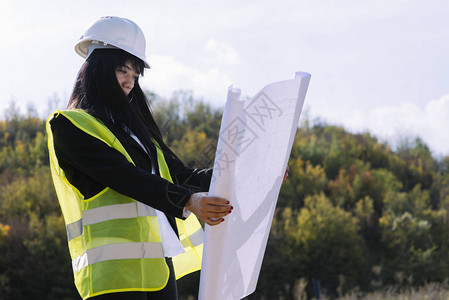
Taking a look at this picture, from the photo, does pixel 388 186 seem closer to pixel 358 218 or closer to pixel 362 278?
pixel 358 218

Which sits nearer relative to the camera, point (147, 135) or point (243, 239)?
point (243, 239)

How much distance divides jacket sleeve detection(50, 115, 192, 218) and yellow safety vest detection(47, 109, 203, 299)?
3 cm

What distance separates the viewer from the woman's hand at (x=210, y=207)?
168cm

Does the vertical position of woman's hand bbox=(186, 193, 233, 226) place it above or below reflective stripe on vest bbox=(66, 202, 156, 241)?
above

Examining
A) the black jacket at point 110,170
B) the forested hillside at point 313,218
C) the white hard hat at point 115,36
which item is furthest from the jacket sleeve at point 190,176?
the forested hillside at point 313,218

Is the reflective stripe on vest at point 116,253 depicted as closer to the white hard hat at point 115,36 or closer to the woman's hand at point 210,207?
the woman's hand at point 210,207

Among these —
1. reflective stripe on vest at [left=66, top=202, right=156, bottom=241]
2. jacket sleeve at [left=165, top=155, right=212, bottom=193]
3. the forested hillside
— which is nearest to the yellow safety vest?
reflective stripe on vest at [left=66, top=202, right=156, bottom=241]

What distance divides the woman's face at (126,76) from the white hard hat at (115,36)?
5cm

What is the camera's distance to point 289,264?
1167cm

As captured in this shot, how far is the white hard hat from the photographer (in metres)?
2.04

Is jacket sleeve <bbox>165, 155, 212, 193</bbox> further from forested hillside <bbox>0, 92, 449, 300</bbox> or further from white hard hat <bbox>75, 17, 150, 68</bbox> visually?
forested hillside <bbox>0, 92, 449, 300</bbox>

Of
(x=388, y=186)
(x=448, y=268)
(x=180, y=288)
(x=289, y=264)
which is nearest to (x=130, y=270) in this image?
(x=180, y=288)

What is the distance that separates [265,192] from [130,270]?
51 cm

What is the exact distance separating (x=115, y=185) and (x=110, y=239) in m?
0.18
